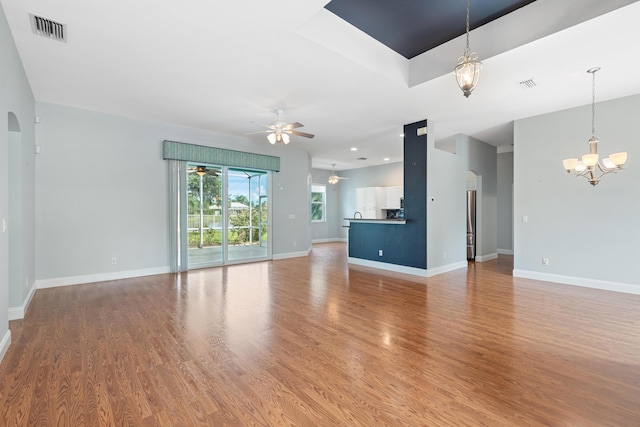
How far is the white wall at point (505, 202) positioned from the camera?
8.67 metres

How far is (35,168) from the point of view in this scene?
4.71 metres

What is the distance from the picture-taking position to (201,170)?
6.65 meters

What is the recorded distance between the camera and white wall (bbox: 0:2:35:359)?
8.69ft

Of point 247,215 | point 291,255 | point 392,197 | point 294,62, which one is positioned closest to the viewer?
point 294,62

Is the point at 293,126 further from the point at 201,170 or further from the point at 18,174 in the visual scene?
the point at 18,174

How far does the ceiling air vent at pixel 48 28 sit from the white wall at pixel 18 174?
0.69ft

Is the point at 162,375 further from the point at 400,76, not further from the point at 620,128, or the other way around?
the point at 620,128

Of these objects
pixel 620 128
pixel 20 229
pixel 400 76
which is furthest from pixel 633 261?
pixel 20 229

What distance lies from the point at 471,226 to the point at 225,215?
6.24 meters

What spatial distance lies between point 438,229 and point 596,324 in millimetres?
2980

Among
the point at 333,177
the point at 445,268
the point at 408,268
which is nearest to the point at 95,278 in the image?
the point at 408,268

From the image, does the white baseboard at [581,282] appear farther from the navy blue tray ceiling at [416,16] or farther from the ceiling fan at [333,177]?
the ceiling fan at [333,177]

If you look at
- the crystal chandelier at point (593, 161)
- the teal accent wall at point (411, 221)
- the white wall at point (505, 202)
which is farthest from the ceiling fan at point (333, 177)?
the crystal chandelier at point (593, 161)

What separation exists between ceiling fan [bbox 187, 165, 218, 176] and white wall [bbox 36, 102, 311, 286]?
564 millimetres
